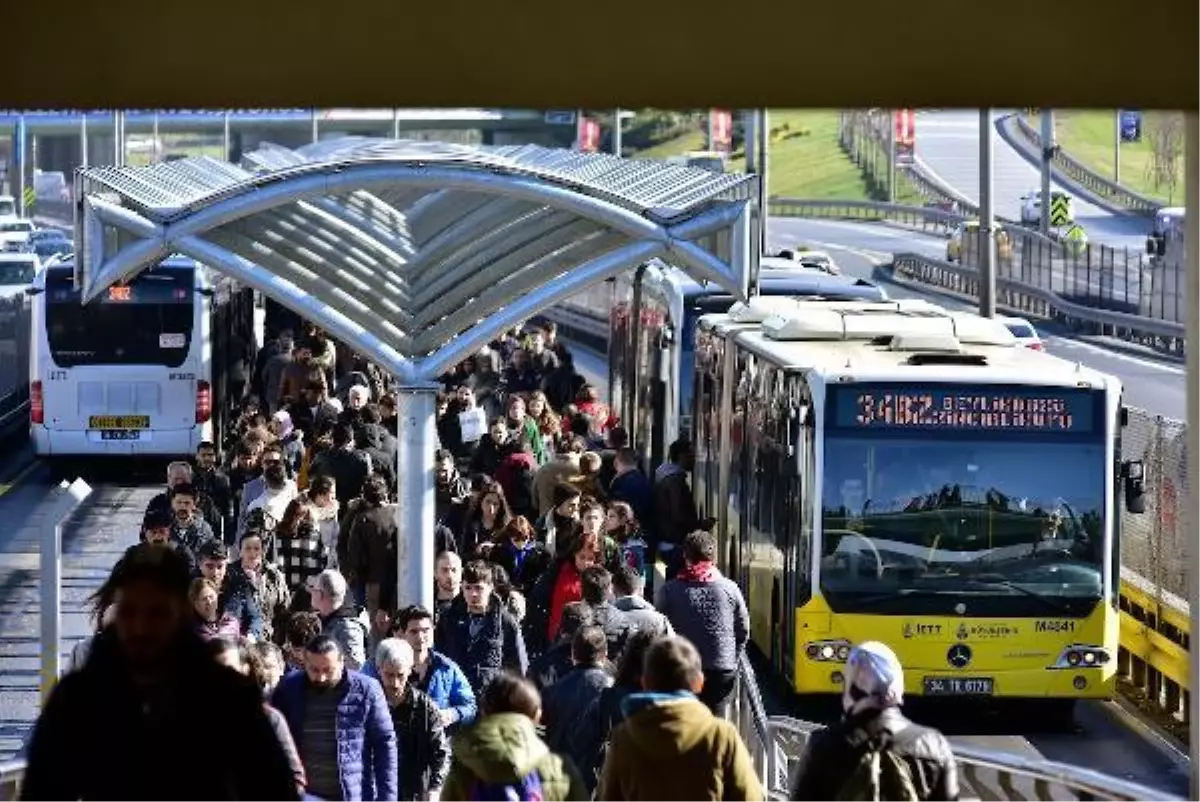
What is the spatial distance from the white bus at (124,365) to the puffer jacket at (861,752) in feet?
86.8

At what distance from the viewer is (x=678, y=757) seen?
360 inches

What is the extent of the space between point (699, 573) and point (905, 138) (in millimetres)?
105413

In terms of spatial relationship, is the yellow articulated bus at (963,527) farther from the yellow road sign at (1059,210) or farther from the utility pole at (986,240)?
the yellow road sign at (1059,210)

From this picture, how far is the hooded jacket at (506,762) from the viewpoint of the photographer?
931 centimetres

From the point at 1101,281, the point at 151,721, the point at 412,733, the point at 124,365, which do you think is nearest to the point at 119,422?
the point at 124,365

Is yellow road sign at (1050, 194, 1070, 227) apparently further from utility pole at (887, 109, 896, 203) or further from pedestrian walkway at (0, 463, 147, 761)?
pedestrian walkway at (0, 463, 147, 761)

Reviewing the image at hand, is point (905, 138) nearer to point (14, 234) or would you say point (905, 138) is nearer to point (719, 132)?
point (719, 132)

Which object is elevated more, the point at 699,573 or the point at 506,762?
the point at 699,573

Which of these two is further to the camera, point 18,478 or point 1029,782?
point 18,478

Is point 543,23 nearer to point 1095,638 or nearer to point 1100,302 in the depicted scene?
point 1095,638

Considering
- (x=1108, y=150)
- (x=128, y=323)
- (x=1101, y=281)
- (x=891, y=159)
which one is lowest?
(x=128, y=323)

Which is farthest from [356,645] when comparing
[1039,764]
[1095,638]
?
[1095,638]

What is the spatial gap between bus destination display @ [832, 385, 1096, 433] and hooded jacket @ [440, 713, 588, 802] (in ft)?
32.9

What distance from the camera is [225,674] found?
6859 mm
